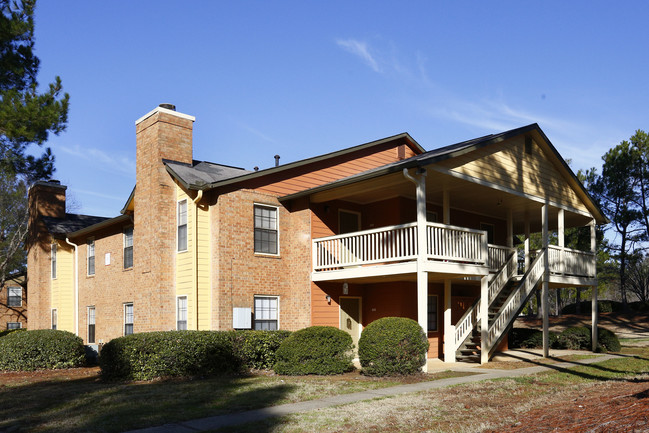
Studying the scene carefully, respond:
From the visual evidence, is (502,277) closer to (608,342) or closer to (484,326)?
(484,326)

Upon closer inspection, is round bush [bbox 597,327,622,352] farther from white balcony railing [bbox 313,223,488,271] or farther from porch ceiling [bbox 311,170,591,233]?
white balcony railing [bbox 313,223,488,271]

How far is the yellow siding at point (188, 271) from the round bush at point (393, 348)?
5.55 m

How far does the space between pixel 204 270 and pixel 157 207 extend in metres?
2.59

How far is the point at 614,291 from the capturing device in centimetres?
6544

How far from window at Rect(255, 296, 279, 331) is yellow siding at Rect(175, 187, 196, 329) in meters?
1.93

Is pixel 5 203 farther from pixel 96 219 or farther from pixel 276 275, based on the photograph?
pixel 276 275

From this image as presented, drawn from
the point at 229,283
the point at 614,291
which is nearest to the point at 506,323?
the point at 229,283

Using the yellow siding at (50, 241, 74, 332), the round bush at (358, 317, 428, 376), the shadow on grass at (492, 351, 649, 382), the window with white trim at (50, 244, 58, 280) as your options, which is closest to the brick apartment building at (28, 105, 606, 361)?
the round bush at (358, 317, 428, 376)

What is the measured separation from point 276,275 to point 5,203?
31.9 meters

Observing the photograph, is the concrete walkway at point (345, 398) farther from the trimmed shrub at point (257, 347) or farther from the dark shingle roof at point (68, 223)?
the dark shingle roof at point (68, 223)

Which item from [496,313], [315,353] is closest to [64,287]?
[315,353]

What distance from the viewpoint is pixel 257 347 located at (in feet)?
51.6

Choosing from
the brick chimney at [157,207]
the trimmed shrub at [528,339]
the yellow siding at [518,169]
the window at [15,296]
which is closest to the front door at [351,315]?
the brick chimney at [157,207]

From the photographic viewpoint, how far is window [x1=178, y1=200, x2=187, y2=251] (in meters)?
18.1
